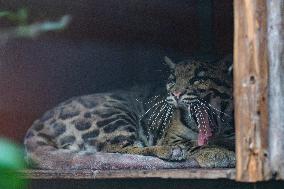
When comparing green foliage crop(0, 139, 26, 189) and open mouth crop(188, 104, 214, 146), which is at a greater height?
open mouth crop(188, 104, 214, 146)

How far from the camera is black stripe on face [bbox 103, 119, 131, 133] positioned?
12.7ft

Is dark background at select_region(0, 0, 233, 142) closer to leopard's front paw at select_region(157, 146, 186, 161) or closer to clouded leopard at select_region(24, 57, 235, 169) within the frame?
clouded leopard at select_region(24, 57, 235, 169)

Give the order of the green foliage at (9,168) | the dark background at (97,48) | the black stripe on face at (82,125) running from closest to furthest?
the green foliage at (9,168), the black stripe on face at (82,125), the dark background at (97,48)

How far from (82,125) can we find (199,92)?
808 millimetres

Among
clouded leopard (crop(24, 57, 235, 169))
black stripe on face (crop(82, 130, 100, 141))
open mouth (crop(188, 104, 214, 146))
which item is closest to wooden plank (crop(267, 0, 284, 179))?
clouded leopard (crop(24, 57, 235, 169))

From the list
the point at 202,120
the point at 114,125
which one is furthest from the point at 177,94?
the point at 114,125

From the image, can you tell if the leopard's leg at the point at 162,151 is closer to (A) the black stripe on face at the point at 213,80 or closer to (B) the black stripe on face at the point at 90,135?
(B) the black stripe on face at the point at 90,135

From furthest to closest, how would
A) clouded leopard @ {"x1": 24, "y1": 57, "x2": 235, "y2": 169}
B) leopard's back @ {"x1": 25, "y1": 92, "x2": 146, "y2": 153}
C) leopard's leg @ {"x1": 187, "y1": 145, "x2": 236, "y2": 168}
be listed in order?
leopard's back @ {"x1": 25, "y1": 92, "x2": 146, "y2": 153}
clouded leopard @ {"x1": 24, "y1": 57, "x2": 235, "y2": 169}
leopard's leg @ {"x1": 187, "y1": 145, "x2": 236, "y2": 168}

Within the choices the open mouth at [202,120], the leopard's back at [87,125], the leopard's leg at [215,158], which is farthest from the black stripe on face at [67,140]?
the leopard's leg at [215,158]

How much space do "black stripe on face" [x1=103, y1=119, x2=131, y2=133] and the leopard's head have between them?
13.5 inches

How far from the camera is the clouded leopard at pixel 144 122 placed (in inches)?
146

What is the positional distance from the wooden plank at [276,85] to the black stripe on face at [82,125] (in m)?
1.93

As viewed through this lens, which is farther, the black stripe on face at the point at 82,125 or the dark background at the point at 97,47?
the dark background at the point at 97,47

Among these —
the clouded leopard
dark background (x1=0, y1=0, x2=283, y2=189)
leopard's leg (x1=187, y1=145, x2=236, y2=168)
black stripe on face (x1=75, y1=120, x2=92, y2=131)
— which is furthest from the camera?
dark background (x1=0, y1=0, x2=283, y2=189)
